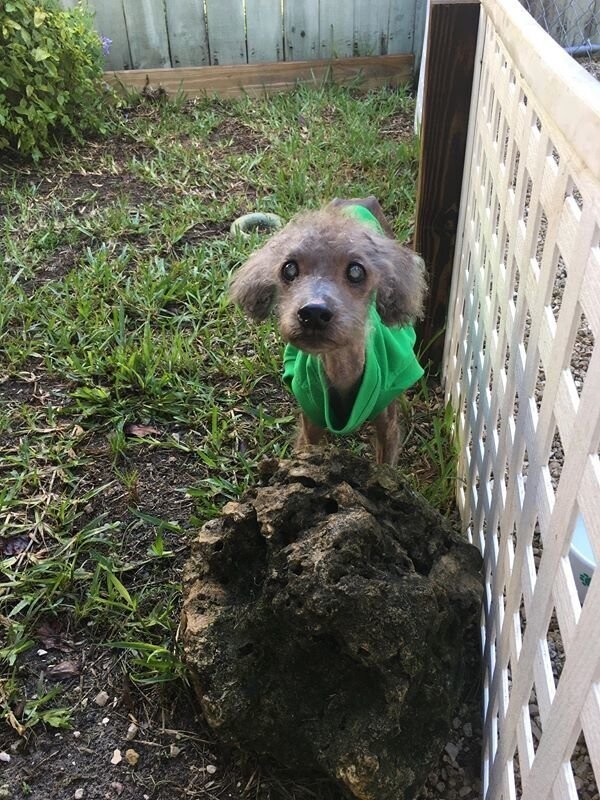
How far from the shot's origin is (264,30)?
5555mm

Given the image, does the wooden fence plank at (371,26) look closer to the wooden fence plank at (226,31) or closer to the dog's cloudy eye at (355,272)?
the wooden fence plank at (226,31)

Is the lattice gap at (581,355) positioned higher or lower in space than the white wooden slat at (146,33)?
lower

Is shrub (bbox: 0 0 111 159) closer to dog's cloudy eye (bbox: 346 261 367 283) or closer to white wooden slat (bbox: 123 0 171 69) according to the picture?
white wooden slat (bbox: 123 0 171 69)

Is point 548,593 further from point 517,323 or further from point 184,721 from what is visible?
point 184,721

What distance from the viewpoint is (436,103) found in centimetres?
242

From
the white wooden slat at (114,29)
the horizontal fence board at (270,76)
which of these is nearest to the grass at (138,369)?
the horizontal fence board at (270,76)

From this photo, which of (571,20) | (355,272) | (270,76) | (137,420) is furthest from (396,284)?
(270,76)

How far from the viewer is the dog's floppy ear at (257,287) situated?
2.12 meters

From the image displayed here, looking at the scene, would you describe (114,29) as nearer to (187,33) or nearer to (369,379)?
(187,33)

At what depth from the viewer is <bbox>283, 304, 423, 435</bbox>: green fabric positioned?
6.76ft

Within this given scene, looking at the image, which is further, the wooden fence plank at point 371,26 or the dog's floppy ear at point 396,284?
the wooden fence plank at point 371,26

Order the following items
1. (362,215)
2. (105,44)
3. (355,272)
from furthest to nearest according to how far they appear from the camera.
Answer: (105,44), (362,215), (355,272)

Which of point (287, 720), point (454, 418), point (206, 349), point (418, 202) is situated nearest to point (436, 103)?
point (418, 202)

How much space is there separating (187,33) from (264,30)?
1.92 ft
